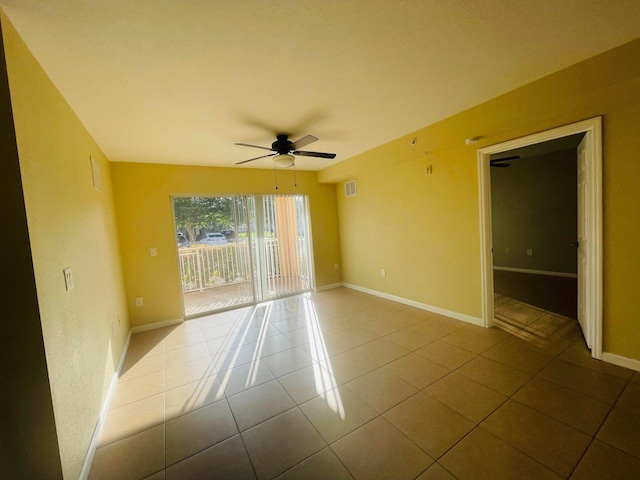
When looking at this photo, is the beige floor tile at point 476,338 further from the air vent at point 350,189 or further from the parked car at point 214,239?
the parked car at point 214,239

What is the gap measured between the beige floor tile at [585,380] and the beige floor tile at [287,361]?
205 centimetres

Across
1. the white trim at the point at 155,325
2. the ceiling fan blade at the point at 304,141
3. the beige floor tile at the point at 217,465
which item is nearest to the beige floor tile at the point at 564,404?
the beige floor tile at the point at 217,465

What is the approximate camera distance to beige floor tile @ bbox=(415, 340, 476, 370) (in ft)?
7.89

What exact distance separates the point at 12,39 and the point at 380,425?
2910mm

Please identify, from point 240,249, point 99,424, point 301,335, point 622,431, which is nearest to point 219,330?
point 301,335

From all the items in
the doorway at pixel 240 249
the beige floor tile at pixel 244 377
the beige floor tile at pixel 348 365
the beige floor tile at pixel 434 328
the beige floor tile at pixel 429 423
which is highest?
the doorway at pixel 240 249

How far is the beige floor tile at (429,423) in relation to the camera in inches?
61.5

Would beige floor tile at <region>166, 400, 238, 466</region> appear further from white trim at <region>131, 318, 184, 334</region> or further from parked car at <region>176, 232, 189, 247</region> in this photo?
parked car at <region>176, 232, 189, 247</region>

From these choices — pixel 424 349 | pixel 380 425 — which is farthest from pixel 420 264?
pixel 380 425

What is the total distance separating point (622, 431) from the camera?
155cm

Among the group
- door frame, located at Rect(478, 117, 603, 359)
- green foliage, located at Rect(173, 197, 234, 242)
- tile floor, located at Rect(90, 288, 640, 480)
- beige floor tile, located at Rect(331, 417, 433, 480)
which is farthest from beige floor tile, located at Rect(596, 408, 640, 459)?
green foliage, located at Rect(173, 197, 234, 242)

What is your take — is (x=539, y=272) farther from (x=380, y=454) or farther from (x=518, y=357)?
(x=380, y=454)

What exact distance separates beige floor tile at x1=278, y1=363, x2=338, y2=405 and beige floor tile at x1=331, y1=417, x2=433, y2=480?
0.50m

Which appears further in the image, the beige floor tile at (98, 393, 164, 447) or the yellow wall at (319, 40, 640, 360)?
the yellow wall at (319, 40, 640, 360)
